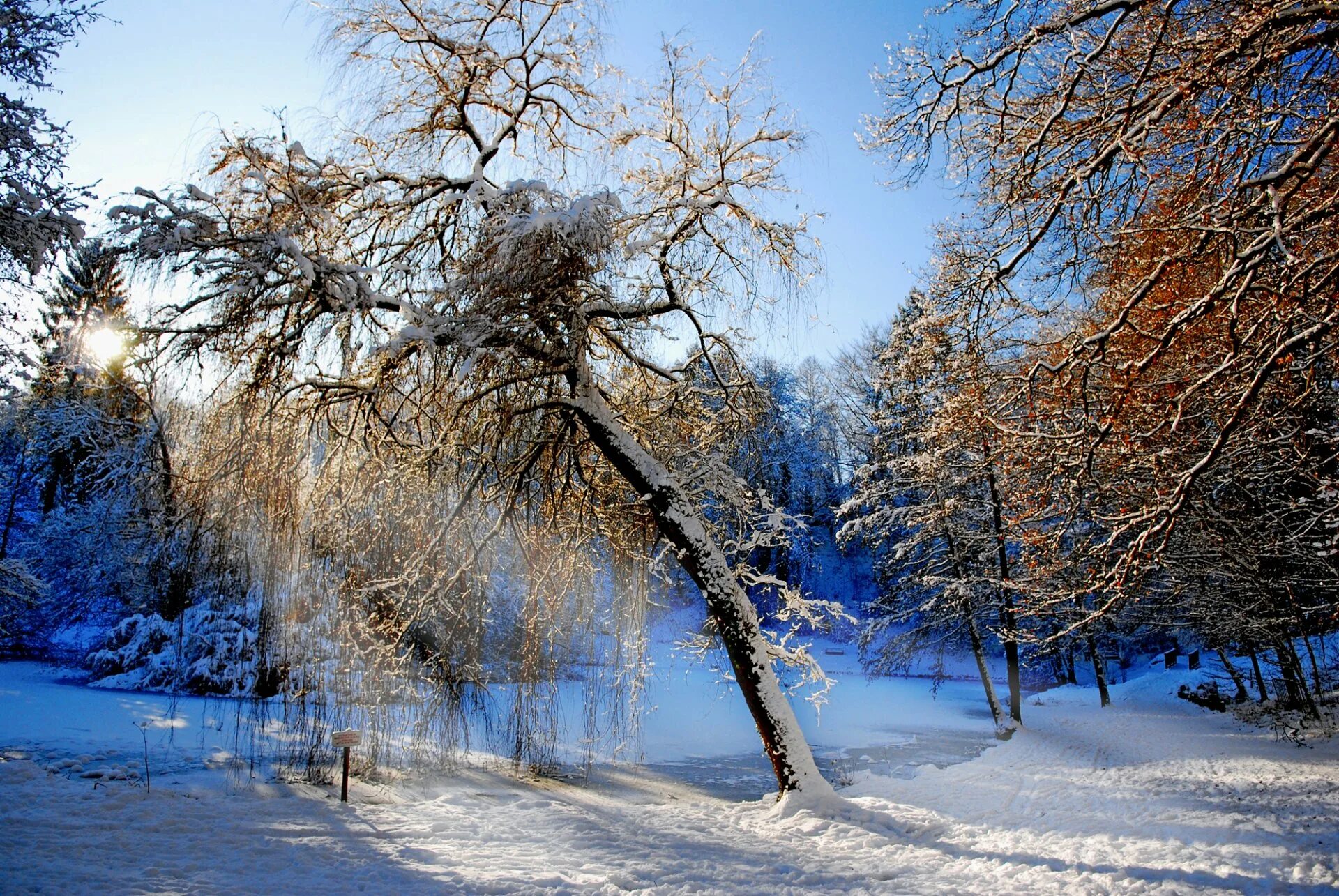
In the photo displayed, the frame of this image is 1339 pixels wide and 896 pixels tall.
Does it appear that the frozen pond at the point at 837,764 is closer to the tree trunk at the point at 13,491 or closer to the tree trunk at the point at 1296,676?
the tree trunk at the point at 1296,676

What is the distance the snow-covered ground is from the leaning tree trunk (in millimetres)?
607

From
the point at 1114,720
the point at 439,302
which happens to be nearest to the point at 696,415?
the point at 439,302

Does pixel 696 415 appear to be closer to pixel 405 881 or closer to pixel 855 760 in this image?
pixel 405 881

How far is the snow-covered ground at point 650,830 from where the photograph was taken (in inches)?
178

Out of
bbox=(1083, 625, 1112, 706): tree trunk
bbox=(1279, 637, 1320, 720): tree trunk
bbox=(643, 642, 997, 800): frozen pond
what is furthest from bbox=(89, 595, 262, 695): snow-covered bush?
bbox=(1083, 625, 1112, 706): tree trunk

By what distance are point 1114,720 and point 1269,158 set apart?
43.3 feet

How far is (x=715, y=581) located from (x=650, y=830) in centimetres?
215

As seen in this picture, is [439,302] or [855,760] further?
[855,760]

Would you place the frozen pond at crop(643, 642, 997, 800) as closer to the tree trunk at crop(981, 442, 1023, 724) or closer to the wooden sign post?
the tree trunk at crop(981, 442, 1023, 724)

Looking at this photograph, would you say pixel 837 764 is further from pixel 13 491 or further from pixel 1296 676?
pixel 13 491

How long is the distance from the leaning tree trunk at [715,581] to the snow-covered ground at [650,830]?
23.9 inches

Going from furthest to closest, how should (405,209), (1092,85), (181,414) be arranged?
(405,209), (181,414), (1092,85)

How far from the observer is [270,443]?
19.3 feet

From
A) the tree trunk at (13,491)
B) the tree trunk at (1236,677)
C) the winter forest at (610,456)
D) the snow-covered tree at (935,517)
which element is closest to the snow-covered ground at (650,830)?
A: the winter forest at (610,456)
